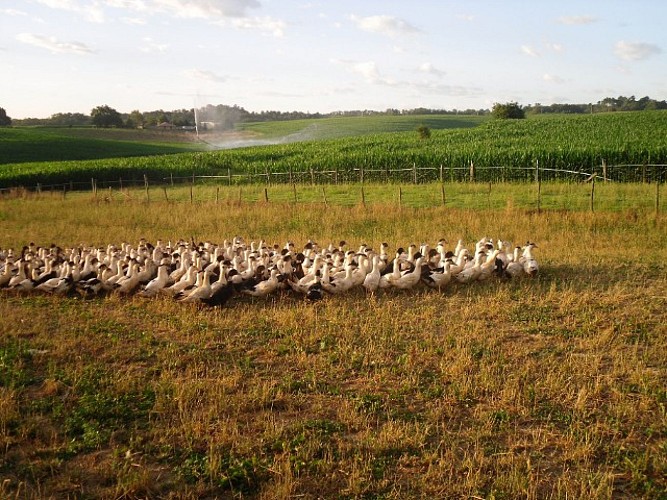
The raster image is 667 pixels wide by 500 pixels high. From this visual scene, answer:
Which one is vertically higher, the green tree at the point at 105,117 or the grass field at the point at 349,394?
the green tree at the point at 105,117

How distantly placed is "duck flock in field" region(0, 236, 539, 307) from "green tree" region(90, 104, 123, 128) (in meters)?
106

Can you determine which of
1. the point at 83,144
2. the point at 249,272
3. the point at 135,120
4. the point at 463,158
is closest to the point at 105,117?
the point at 135,120

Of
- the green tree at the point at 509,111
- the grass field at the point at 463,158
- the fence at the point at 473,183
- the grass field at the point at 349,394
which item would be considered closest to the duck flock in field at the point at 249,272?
the grass field at the point at 349,394

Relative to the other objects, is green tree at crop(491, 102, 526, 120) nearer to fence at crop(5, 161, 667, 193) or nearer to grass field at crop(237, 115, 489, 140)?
grass field at crop(237, 115, 489, 140)

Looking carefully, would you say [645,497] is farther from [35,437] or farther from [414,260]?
[414,260]

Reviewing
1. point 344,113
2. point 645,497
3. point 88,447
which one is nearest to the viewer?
point 645,497

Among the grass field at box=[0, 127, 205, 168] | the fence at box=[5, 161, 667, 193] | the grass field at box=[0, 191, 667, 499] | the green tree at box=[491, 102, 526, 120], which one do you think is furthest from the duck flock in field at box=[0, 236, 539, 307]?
the green tree at box=[491, 102, 526, 120]

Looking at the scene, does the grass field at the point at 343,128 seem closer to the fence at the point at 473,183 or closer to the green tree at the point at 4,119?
the green tree at the point at 4,119

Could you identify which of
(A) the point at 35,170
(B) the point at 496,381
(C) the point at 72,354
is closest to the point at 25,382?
(C) the point at 72,354

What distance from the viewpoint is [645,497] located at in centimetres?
541

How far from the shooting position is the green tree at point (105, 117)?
363 ft

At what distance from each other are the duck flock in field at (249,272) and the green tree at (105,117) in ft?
346

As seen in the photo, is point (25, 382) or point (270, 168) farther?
point (270, 168)

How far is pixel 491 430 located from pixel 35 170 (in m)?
49.2
